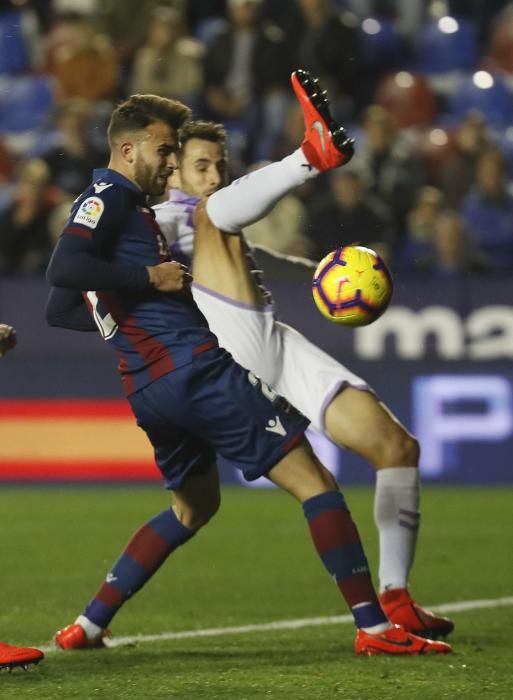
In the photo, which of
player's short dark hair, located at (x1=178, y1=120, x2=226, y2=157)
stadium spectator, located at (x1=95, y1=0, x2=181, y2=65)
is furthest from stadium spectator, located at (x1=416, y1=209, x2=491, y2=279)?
player's short dark hair, located at (x1=178, y1=120, x2=226, y2=157)

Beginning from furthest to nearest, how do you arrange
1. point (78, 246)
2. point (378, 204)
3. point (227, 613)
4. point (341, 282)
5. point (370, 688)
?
point (378, 204), point (227, 613), point (341, 282), point (78, 246), point (370, 688)

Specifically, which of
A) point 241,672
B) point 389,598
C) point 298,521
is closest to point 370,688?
point 241,672

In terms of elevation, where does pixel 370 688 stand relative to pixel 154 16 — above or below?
below

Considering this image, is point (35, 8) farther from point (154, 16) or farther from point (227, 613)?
point (227, 613)

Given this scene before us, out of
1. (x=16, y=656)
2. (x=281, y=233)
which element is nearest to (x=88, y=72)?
(x=281, y=233)

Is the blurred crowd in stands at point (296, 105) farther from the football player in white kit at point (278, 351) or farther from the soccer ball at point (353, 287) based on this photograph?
the soccer ball at point (353, 287)

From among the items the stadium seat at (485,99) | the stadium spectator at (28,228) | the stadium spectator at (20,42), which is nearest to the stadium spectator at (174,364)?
the stadium spectator at (28,228)

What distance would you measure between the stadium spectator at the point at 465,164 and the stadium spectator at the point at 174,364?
7.91 m

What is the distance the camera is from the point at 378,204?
12.6m

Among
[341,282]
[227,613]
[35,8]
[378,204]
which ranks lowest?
[227,613]

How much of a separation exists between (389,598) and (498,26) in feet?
33.4

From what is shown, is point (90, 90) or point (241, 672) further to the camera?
point (90, 90)

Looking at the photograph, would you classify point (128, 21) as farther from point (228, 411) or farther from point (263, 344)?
point (228, 411)

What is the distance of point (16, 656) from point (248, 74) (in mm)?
9729
